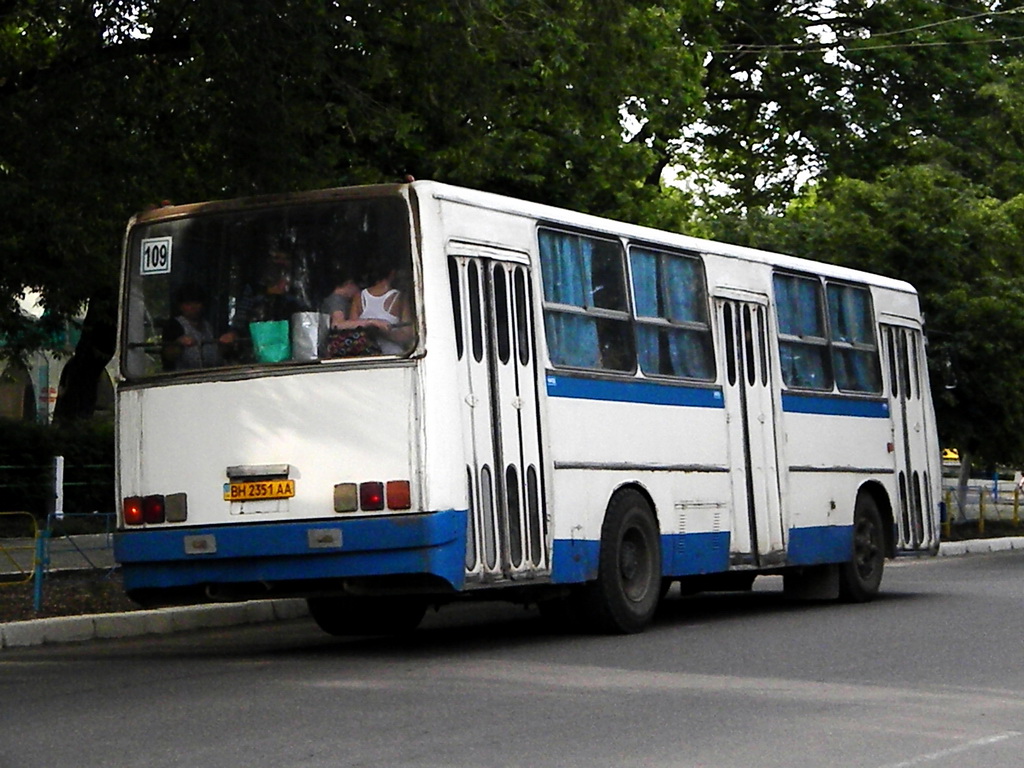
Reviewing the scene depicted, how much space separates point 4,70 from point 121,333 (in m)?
5.18

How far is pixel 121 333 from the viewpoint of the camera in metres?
13.1

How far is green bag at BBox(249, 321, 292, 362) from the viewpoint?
12469mm

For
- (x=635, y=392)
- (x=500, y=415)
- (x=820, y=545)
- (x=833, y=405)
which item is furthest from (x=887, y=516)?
(x=500, y=415)

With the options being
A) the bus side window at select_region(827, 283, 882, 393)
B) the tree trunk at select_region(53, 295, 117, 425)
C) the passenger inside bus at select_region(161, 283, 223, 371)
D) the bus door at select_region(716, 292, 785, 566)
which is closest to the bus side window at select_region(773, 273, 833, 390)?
the bus side window at select_region(827, 283, 882, 393)

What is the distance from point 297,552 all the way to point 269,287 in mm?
1727

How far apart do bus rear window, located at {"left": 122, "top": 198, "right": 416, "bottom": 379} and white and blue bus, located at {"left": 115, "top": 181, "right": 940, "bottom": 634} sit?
1 centimetres

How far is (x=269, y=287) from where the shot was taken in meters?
12.6

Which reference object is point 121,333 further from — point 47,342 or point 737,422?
point 47,342

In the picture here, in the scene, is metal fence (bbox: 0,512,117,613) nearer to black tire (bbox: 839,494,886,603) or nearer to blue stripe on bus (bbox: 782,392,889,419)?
blue stripe on bus (bbox: 782,392,889,419)

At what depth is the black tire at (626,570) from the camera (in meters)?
13.7

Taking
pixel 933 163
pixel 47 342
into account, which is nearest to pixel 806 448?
pixel 933 163

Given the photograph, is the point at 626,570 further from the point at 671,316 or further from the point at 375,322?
the point at 375,322

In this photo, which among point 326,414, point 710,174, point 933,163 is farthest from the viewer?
point 710,174

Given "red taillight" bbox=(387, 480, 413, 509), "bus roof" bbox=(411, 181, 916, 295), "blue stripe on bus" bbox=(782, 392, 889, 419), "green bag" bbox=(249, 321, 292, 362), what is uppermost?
"bus roof" bbox=(411, 181, 916, 295)
